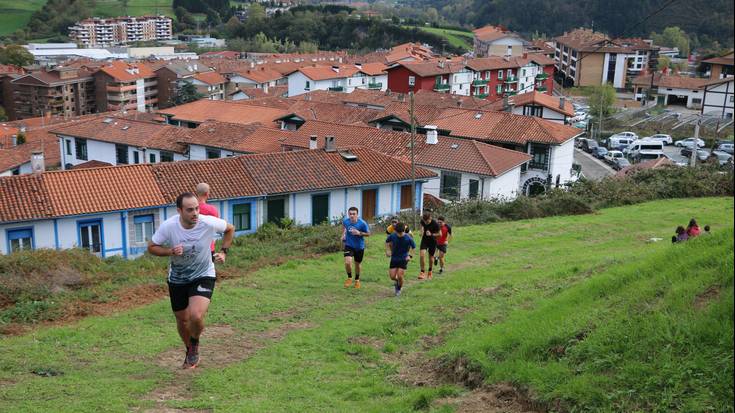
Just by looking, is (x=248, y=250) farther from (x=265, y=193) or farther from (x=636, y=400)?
(x=636, y=400)

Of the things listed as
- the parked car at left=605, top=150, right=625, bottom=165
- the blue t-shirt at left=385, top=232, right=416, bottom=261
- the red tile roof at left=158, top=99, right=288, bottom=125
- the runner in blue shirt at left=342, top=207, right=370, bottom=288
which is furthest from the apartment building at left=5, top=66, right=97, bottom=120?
the blue t-shirt at left=385, top=232, right=416, bottom=261

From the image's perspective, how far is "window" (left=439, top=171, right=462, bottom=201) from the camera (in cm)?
3881

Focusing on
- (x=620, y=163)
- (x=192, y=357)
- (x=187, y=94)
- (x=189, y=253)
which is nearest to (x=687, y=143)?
(x=620, y=163)

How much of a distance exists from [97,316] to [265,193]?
646 inches

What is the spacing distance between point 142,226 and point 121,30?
594 feet

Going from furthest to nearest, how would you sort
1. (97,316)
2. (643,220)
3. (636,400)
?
1. (643,220)
2. (97,316)
3. (636,400)

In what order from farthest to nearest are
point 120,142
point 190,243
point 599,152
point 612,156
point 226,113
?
point 599,152 < point 612,156 < point 226,113 < point 120,142 < point 190,243

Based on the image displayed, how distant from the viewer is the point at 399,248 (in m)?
12.9

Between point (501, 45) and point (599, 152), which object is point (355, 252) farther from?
point (501, 45)

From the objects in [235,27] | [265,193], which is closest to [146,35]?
[235,27]

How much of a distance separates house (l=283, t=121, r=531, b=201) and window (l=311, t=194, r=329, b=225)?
7186 millimetres

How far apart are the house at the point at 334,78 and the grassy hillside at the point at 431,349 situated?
244ft

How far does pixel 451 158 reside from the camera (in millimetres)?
39531

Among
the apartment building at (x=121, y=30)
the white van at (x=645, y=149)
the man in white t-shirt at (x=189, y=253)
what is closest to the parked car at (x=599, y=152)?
the white van at (x=645, y=149)
